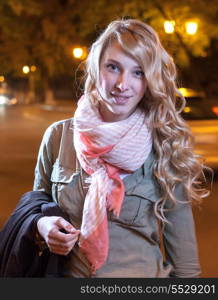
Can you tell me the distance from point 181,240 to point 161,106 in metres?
0.50

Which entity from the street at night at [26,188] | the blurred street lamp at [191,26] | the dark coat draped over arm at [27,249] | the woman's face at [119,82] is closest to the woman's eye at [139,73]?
the woman's face at [119,82]

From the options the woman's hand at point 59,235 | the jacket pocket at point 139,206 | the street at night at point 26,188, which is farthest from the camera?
the street at night at point 26,188

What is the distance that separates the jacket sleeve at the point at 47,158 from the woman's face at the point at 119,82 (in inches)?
9.0

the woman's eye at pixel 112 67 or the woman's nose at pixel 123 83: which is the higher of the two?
the woman's eye at pixel 112 67

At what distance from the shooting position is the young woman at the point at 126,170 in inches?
81.7

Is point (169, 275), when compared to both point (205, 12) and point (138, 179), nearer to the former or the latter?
point (138, 179)

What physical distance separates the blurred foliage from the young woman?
1480 cm

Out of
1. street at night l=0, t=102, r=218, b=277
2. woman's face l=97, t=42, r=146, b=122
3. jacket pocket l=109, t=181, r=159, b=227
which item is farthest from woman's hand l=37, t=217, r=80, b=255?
street at night l=0, t=102, r=218, b=277

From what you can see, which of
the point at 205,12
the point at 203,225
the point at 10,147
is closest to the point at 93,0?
the point at 205,12

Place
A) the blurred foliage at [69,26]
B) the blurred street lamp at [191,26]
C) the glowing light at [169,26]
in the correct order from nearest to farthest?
the glowing light at [169,26]
the blurred street lamp at [191,26]
the blurred foliage at [69,26]

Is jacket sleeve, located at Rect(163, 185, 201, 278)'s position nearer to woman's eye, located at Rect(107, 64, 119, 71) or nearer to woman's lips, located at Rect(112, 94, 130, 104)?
woman's lips, located at Rect(112, 94, 130, 104)

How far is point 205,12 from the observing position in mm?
23844

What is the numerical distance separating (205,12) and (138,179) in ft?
74.4

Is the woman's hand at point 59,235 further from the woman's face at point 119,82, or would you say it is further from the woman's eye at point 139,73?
the woman's eye at point 139,73
